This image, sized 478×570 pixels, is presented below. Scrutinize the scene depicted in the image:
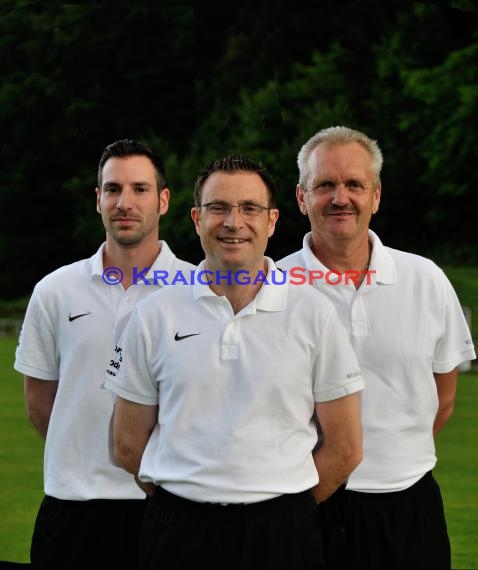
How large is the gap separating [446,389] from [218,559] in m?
1.01

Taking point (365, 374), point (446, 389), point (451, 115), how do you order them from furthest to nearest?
1. point (451, 115)
2. point (446, 389)
3. point (365, 374)

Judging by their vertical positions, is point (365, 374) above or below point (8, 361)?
above

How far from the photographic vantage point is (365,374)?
2889 millimetres

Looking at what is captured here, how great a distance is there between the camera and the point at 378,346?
288cm

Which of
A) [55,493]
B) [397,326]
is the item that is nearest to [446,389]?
[397,326]

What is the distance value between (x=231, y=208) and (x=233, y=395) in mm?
405

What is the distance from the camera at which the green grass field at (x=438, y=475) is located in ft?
22.9

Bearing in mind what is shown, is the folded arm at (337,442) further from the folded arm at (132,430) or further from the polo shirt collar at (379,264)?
the polo shirt collar at (379,264)

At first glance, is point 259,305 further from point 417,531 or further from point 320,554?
point 417,531

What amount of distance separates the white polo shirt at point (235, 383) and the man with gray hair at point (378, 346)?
0.46m

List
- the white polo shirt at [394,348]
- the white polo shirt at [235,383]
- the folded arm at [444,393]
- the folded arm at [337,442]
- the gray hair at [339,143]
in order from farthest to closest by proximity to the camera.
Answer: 1. the folded arm at [444,393]
2. the gray hair at [339,143]
3. the white polo shirt at [394,348]
4. the folded arm at [337,442]
5. the white polo shirt at [235,383]

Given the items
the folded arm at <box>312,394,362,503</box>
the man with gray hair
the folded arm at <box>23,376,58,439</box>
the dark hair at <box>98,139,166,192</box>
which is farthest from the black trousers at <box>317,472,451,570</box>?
the dark hair at <box>98,139,166,192</box>

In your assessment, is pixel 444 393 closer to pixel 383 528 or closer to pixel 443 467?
pixel 383 528

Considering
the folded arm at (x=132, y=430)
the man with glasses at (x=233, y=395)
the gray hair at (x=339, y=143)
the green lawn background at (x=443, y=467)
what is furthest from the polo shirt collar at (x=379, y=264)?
the green lawn background at (x=443, y=467)
